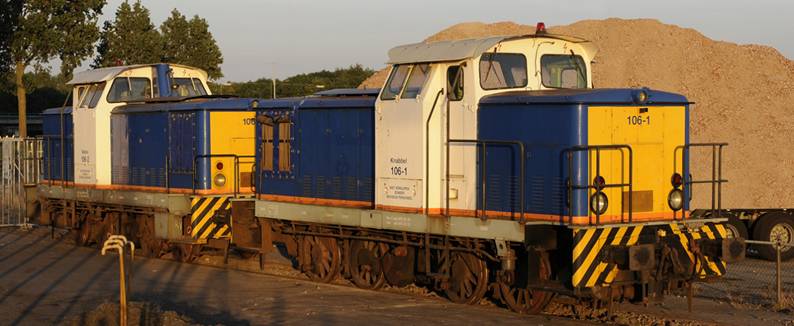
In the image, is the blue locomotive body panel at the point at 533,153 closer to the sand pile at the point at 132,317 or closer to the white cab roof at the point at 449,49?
the white cab roof at the point at 449,49

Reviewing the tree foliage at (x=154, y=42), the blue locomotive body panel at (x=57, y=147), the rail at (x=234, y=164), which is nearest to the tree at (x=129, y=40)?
the tree foliage at (x=154, y=42)

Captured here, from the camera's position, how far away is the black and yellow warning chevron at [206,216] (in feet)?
68.9

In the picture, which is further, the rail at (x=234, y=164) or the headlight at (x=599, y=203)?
the rail at (x=234, y=164)

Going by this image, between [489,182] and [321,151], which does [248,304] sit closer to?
[321,151]

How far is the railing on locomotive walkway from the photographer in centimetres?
2786

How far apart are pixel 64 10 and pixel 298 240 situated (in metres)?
32.0

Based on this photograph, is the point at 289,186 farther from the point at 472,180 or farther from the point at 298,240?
the point at 472,180

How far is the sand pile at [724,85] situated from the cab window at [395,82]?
17966 millimetres

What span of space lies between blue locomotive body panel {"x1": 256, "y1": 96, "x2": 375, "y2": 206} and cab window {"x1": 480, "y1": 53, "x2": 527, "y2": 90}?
91.5 inches

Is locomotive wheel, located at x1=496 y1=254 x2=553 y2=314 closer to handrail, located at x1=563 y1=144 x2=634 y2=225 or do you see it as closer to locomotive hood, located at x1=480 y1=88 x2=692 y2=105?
handrail, located at x1=563 y1=144 x2=634 y2=225

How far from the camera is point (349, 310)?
14844mm

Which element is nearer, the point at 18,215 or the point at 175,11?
the point at 18,215

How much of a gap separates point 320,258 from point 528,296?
476 centimetres

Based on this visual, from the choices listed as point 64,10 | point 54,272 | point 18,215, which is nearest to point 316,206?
Result: point 54,272
